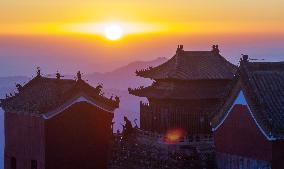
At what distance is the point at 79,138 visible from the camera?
36.6 metres

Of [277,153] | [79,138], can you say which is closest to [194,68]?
[79,138]

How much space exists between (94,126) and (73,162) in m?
2.75

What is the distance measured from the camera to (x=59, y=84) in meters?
38.0

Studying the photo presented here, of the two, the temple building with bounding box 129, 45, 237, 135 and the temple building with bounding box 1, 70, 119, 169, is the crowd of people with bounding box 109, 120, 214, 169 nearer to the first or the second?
the temple building with bounding box 1, 70, 119, 169

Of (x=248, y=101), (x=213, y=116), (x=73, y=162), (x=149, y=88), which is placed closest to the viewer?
(x=248, y=101)

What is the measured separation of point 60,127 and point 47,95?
2.71 metres

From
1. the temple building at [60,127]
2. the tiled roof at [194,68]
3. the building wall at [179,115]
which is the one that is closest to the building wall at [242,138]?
the building wall at [179,115]

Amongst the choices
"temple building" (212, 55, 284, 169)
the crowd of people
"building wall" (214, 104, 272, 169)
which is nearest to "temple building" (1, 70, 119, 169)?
the crowd of people

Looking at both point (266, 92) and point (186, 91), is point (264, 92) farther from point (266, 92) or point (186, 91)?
point (186, 91)

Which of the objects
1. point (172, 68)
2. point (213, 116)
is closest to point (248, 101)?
point (213, 116)

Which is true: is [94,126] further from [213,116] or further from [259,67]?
[259,67]

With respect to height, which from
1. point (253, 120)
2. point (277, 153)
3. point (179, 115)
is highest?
point (179, 115)

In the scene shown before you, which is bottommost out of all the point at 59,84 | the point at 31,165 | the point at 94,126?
the point at 31,165

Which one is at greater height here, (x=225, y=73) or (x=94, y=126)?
(x=225, y=73)
